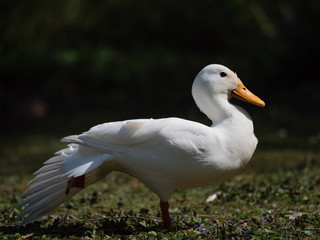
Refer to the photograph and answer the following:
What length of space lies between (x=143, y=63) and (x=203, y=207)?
8.47 metres

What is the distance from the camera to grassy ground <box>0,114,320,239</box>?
10.6 ft

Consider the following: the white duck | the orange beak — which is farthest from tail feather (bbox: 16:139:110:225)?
the orange beak

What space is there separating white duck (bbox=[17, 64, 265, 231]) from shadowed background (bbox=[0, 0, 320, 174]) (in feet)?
8.97

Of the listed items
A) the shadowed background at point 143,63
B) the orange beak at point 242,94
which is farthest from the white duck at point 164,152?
the shadowed background at point 143,63

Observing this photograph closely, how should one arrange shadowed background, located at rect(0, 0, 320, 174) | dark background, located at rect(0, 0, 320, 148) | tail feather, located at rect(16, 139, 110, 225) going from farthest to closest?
dark background, located at rect(0, 0, 320, 148), shadowed background, located at rect(0, 0, 320, 174), tail feather, located at rect(16, 139, 110, 225)

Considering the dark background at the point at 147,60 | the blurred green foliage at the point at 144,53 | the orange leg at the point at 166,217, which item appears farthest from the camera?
the blurred green foliage at the point at 144,53

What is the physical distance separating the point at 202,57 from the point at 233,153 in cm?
999

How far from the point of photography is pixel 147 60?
42.0 ft

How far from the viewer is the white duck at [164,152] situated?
10.3 feet

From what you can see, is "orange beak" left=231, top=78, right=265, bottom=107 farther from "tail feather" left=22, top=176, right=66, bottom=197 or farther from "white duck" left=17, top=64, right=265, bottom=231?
"tail feather" left=22, top=176, right=66, bottom=197

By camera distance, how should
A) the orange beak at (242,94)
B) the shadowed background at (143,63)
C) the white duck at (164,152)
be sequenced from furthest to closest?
1. the shadowed background at (143,63)
2. the orange beak at (242,94)
3. the white duck at (164,152)

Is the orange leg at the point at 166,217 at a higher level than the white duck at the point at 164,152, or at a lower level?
lower

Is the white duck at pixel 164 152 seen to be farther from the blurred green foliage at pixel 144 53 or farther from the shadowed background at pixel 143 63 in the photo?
the blurred green foliage at pixel 144 53

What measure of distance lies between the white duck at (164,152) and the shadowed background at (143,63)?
8.97ft
